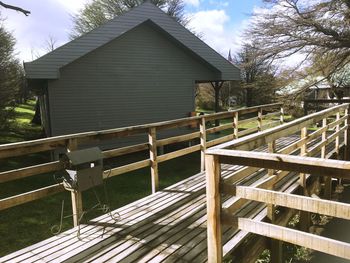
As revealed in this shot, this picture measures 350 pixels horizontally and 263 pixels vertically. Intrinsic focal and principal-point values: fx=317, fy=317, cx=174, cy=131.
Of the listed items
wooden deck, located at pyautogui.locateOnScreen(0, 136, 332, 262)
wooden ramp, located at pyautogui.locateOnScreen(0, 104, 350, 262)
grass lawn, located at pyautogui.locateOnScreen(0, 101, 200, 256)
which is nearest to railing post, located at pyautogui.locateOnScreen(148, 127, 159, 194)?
wooden ramp, located at pyautogui.locateOnScreen(0, 104, 350, 262)

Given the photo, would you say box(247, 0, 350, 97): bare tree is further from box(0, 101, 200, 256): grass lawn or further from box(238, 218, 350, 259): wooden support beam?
box(238, 218, 350, 259): wooden support beam

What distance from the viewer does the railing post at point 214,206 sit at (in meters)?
2.39

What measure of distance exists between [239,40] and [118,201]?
11.8 metres

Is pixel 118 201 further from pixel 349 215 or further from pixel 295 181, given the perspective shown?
pixel 349 215

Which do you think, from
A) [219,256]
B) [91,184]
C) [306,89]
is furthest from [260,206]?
[306,89]

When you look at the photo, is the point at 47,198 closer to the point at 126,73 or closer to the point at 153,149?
the point at 153,149

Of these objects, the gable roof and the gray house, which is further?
the gray house

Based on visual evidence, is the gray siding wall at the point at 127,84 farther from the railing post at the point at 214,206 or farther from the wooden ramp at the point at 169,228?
the railing post at the point at 214,206

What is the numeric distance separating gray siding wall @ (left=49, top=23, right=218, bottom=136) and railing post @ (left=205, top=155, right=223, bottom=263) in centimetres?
740

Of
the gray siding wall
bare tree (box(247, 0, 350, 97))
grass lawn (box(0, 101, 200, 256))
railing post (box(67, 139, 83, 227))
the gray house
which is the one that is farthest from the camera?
bare tree (box(247, 0, 350, 97))

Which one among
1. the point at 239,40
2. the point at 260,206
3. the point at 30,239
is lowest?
the point at 30,239

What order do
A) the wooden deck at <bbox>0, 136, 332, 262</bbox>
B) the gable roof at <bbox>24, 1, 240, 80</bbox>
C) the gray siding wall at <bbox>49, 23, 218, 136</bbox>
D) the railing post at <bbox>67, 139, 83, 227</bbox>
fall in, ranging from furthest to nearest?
the gray siding wall at <bbox>49, 23, 218, 136</bbox>, the gable roof at <bbox>24, 1, 240, 80</bbox>, the railing post at <bbox>67, 139, 83, 227</bbox>, the wooden deck at <bbox>0, 136, 332, 262</bbox>

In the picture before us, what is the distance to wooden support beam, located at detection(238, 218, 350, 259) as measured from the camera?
6.47 feet

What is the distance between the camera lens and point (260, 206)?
4066 mm
